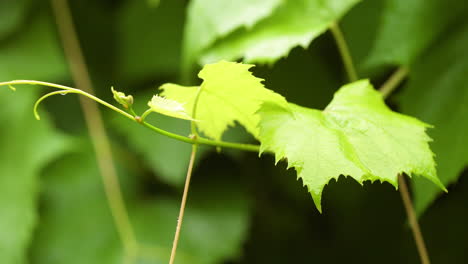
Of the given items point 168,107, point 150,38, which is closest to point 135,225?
point 150,38

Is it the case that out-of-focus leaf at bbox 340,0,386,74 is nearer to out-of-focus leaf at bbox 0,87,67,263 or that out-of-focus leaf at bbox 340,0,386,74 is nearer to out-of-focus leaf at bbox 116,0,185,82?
out-of-focus leaf at bbox 116,0,185,82

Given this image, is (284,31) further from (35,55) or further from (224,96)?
(35,55)

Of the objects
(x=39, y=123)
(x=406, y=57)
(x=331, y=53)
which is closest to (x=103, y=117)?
(x=39, y=123)

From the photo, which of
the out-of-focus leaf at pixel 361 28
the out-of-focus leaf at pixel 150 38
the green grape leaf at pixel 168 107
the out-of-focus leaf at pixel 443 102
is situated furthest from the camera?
the out-of-focus leaf at pixel 150 38

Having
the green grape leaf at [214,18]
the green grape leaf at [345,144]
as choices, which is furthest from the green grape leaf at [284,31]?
the green grape leaf at [345,144]

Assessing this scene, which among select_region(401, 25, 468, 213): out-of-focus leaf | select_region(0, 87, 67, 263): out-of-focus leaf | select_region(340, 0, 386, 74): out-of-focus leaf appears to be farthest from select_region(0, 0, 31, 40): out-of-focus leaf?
select_region(401, 25, 468, 213): out-of-focus leaf

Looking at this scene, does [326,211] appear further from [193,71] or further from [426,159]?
[426,159]

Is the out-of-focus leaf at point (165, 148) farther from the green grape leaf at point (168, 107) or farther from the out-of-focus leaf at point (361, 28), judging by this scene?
the green grape leaf at point (168, 107)

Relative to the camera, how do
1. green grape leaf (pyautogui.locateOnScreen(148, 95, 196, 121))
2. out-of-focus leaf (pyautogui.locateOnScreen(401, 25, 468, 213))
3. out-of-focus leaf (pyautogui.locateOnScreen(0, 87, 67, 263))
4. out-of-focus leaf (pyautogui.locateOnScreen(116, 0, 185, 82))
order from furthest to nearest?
1. out-of-focus leaf (pyautogui.locateOnScreen(116, 0, 185, 82))
2. out-of-focus leaf (pyautogui.locateOnScreen(0, 87, 67, 263))
3. out-of-focus leaf (pyautogui.locateOnScreen(401, 25, 468, 213))
4. green grape leaf (pyautogui.locateOnScreen(148, 95, 196, 121))
